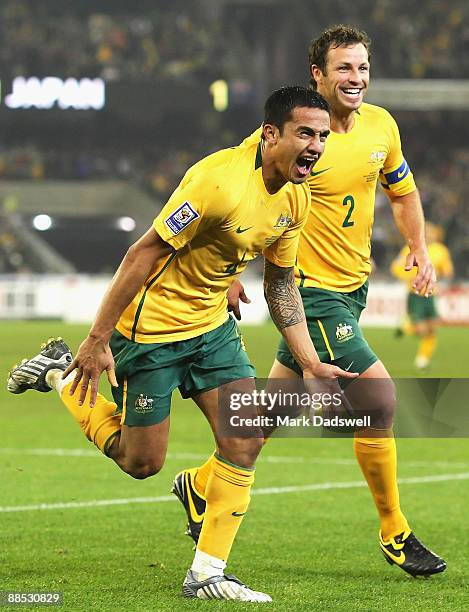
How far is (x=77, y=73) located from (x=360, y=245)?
116 feet

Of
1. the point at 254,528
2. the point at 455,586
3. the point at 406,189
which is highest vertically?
the point at 406,189

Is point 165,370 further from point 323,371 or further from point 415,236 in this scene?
point 415,236

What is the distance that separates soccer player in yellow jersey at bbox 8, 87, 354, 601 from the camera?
5051 mm

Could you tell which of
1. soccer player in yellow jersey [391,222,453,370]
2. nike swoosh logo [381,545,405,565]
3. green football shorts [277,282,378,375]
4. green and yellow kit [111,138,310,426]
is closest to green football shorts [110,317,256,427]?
green and yellow kit [111,138,310,426]

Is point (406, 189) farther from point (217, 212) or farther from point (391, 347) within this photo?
point (391, 347)

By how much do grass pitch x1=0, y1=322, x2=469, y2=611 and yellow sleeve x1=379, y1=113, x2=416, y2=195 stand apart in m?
1.90

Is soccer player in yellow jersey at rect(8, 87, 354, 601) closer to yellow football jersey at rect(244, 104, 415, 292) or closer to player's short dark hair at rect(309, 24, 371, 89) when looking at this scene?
yellow football jersey at rect(244, 104, 415, 292)

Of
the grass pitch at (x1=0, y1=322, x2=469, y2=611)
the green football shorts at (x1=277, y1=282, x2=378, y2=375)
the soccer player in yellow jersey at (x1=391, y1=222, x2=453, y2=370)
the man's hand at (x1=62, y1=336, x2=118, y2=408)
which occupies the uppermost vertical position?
the man's hand at (x1=62, y1=336, x2=118, y2=408)

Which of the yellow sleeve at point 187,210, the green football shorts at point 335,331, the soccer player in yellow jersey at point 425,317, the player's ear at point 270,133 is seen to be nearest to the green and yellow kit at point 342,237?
the green football shorts at point 335,331

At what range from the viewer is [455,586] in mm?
5598

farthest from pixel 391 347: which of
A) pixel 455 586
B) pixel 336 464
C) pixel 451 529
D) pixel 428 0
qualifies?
pixel 428 0

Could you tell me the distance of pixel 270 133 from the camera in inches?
201

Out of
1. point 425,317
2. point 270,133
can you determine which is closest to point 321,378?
point 270,133

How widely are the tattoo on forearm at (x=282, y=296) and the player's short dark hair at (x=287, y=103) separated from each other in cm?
82
